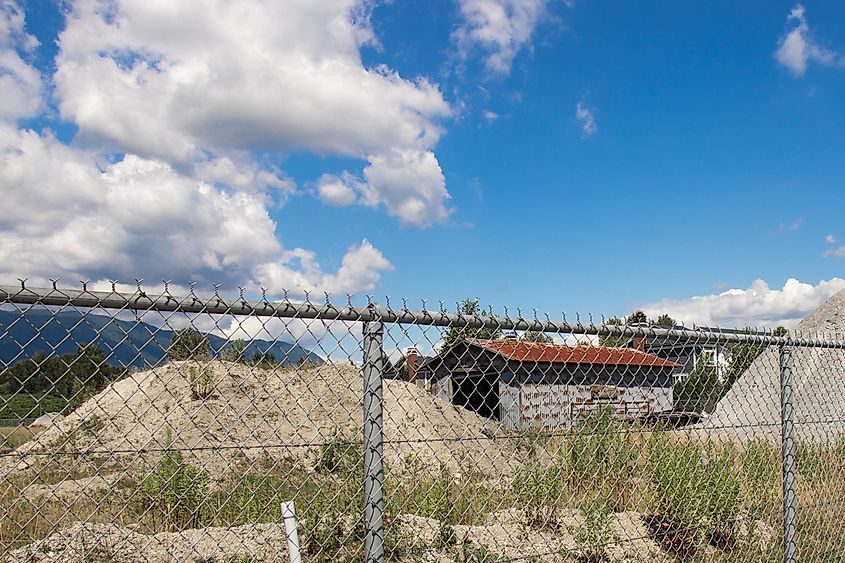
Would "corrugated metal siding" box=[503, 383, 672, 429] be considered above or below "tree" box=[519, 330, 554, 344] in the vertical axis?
below

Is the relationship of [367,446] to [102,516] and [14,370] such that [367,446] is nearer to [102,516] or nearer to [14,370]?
[14,370]

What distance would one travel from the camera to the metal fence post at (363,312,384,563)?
108 inches

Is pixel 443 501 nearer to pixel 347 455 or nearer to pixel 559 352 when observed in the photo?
pixel 347 455

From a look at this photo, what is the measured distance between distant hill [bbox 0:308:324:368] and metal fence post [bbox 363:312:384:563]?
1.11 feet

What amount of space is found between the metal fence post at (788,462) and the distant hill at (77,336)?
3.57 metres

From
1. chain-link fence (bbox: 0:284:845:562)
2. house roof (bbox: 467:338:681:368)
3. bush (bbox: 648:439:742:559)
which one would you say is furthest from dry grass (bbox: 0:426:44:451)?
bush (bbox: 648:439:742:559)

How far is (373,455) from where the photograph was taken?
9.07 ft

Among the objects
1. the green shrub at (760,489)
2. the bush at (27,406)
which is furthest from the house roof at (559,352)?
the bush at (27,406)

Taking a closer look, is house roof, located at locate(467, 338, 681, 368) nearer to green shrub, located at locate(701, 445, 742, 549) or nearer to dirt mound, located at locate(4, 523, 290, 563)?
green shrub, located at locate(701, 445, 742, 549)

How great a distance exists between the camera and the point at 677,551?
4617 mm

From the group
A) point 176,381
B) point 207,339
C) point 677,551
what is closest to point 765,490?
point 677,551

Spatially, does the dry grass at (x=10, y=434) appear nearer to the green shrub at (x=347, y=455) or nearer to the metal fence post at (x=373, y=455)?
the green shrub at (x=347, y=455)

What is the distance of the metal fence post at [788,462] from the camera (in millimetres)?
4465

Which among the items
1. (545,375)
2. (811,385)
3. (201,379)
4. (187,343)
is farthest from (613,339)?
(201,379)
